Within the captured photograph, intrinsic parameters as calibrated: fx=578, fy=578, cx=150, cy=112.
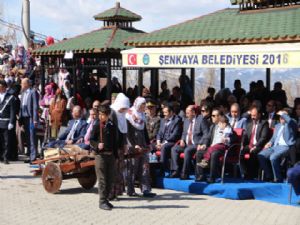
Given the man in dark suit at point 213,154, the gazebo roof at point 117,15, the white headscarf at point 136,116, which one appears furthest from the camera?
the gazebo roof at point 117,15

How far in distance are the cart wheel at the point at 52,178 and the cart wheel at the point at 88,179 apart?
481 millimetres

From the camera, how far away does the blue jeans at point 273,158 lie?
9.20 m

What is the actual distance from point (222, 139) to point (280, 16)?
142 inches

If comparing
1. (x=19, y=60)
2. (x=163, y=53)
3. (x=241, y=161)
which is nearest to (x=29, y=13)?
(x=19, y=60)

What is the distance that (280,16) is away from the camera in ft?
39.2

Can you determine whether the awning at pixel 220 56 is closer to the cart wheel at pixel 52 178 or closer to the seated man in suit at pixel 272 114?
the seated man in suit at pixel 272 114

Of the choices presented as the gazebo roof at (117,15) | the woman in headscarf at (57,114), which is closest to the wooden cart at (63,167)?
the woman in headscarf at (57,114)

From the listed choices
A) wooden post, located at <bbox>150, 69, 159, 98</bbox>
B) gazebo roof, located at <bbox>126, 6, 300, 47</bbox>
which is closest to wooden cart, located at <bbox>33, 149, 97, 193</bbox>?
gazebo roof, located at <bbox>126, 6, 300, 47</bbox>

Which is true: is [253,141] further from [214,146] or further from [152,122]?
[152,122]

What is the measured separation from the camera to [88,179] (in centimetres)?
967

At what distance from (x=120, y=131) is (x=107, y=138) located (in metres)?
0.51

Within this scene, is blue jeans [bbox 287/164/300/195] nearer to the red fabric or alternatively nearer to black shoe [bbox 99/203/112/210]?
the red fabric

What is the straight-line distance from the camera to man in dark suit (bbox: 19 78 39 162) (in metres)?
12.6

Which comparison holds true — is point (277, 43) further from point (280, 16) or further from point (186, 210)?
point (186, 210)
